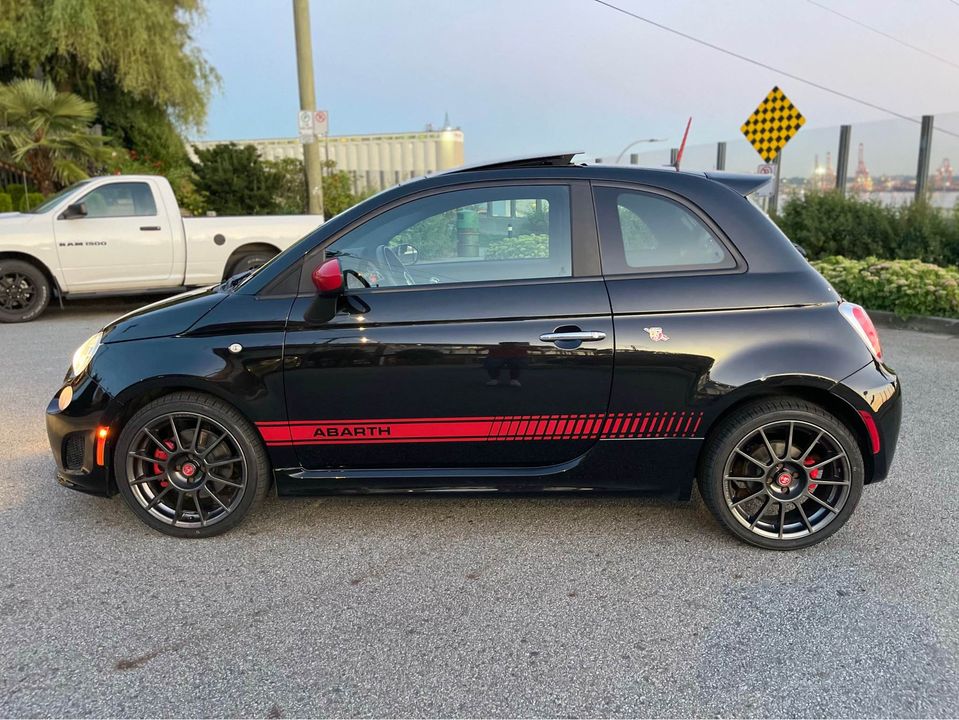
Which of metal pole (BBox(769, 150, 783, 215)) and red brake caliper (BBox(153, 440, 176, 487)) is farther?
metal pole (BBox(769, 150, 783, 215))

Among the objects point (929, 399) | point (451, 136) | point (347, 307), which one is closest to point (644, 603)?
point (347, 307)

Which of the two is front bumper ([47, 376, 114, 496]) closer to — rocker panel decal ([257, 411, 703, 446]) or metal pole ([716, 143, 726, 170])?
rocker panel decal ([257, 411, 703, 446])

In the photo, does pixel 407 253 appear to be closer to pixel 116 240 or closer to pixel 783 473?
pixel 783 473

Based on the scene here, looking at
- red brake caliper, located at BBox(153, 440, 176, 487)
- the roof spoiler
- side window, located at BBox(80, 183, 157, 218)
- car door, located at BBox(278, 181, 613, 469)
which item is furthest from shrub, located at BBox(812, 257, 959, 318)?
side window, located at BBox(80, 183, 157, 218)

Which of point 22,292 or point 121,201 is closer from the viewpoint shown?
point 22,292

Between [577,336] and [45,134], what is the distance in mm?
15403

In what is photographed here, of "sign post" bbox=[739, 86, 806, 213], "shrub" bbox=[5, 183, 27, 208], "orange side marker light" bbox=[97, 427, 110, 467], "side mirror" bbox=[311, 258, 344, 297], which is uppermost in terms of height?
"sign post" bbox=[739, 86, 806, 213]

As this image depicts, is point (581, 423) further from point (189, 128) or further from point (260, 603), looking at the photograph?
point (189, 128)

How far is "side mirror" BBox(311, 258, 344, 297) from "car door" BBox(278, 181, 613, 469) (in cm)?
11

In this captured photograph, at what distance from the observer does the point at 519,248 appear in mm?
3471

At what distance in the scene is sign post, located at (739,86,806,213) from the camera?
12.4 meters

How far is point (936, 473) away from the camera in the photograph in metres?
4.28

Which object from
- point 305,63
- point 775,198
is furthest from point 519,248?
point 775,198

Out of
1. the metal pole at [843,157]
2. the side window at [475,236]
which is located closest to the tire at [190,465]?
the side window at [475,236]
